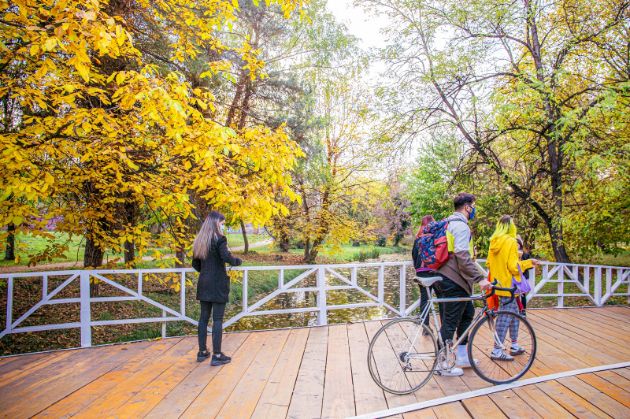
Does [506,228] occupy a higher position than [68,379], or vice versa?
[506,228]

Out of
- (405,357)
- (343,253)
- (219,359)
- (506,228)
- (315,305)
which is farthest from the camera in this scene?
(343,253)

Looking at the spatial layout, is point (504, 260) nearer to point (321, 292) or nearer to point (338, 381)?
point (338, 381)

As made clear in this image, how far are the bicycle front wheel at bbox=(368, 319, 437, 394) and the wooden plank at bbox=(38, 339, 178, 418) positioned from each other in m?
2.53

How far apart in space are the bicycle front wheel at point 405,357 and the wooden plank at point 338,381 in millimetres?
347

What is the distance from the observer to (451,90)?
9.78 metres

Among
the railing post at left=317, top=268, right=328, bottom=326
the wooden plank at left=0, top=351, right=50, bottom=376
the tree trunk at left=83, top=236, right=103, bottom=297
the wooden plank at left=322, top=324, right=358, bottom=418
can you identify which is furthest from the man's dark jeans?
the tree trunk at left=83, top=236, right=103, bottom=297

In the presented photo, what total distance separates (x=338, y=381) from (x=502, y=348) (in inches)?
73.0

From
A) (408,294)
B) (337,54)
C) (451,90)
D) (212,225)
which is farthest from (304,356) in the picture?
(408,294)

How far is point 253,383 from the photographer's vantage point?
389 cm

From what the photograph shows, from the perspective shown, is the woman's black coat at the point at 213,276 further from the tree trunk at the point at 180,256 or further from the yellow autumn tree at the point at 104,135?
the tree trunk at the point at 180,256

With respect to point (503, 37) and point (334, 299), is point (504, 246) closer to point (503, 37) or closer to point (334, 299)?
point (503, 37)

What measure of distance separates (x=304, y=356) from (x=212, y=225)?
1894 millimetres

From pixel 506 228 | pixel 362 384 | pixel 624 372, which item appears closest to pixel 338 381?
pixel 362 384

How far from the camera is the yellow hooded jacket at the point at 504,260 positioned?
4.65 m
